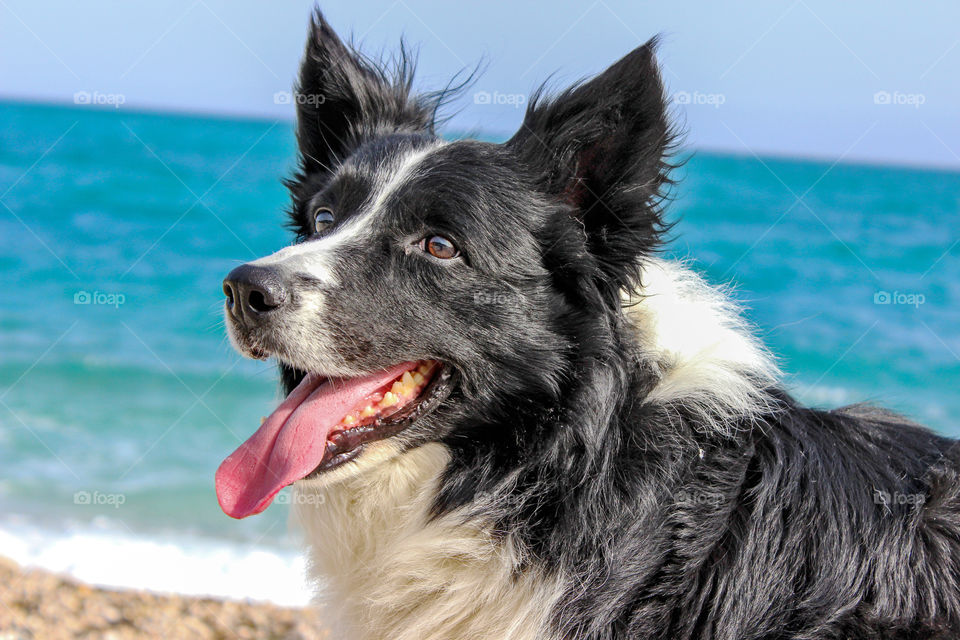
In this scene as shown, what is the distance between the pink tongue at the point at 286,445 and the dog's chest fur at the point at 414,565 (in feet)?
0.42

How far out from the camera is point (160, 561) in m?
6.92

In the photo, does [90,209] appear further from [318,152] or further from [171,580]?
[318,152]

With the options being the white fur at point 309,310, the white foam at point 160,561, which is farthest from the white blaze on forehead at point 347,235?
the white foam at point 160,561

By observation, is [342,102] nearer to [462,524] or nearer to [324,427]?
[324,427]

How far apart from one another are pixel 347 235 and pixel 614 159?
1.08 metres

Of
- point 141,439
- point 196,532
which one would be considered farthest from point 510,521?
point 141,439

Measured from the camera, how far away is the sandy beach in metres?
5.16

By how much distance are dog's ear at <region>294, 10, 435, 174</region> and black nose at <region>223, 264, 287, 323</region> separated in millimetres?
1290

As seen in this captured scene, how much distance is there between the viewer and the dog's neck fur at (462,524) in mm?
2906

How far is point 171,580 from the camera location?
6684 millimetres

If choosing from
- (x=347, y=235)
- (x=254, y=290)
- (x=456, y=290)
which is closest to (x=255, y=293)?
(x=254, y=290)

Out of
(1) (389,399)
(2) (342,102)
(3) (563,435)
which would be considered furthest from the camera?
(2) (342,102)

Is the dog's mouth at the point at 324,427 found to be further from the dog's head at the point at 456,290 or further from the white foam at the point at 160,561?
the white foam at the point at 160,561

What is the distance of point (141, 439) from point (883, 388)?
10.7 m
